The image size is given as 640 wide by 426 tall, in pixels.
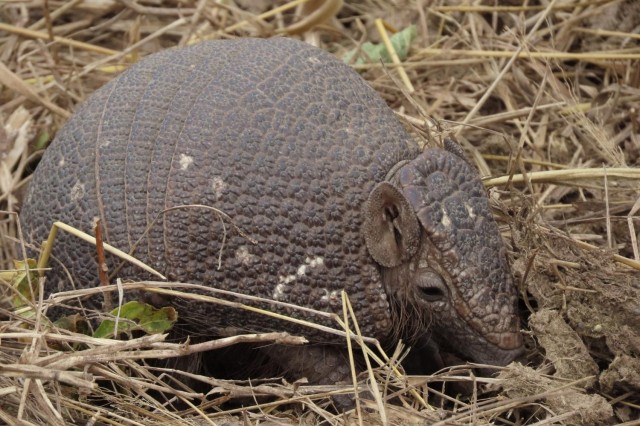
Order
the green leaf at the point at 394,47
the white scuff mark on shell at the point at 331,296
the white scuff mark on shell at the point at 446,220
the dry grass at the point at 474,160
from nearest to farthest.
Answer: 1. the dry grass at the point at 474,160
2. the white scuff mark on shell at the point at 446,220
3. the white scuff mark on shell at the point at 331,296
4. the green leaf at the point at 394,47

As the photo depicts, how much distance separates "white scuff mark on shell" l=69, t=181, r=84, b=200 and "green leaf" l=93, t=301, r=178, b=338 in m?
0.52

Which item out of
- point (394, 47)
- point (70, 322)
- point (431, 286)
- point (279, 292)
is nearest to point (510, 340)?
point (431, 286)

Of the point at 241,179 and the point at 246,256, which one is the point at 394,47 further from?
the point at 246,256

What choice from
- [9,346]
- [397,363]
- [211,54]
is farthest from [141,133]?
[397,363]

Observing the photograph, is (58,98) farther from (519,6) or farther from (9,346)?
(519,6)

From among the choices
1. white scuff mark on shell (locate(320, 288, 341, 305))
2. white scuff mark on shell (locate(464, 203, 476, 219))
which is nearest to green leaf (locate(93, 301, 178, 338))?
white scuff mark on shell (locate(320, 288, 341, 305))

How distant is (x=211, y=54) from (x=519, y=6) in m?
2.54

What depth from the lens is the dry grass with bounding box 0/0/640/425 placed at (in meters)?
3.19

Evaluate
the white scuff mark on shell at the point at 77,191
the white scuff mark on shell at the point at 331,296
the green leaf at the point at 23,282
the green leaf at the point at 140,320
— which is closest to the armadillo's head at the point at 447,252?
the white scuff mark on shell at the point at 331,296

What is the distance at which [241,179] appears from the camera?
3404 millimetres

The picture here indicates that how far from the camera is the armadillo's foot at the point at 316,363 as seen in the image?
3594 millimetres

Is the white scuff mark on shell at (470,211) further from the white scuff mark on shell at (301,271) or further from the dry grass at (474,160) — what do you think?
the white scuff mark on shell at (301,271)

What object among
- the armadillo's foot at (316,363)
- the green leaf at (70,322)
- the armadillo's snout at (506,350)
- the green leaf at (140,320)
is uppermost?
the green leaf at (140,320)

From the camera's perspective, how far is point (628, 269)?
365cm
